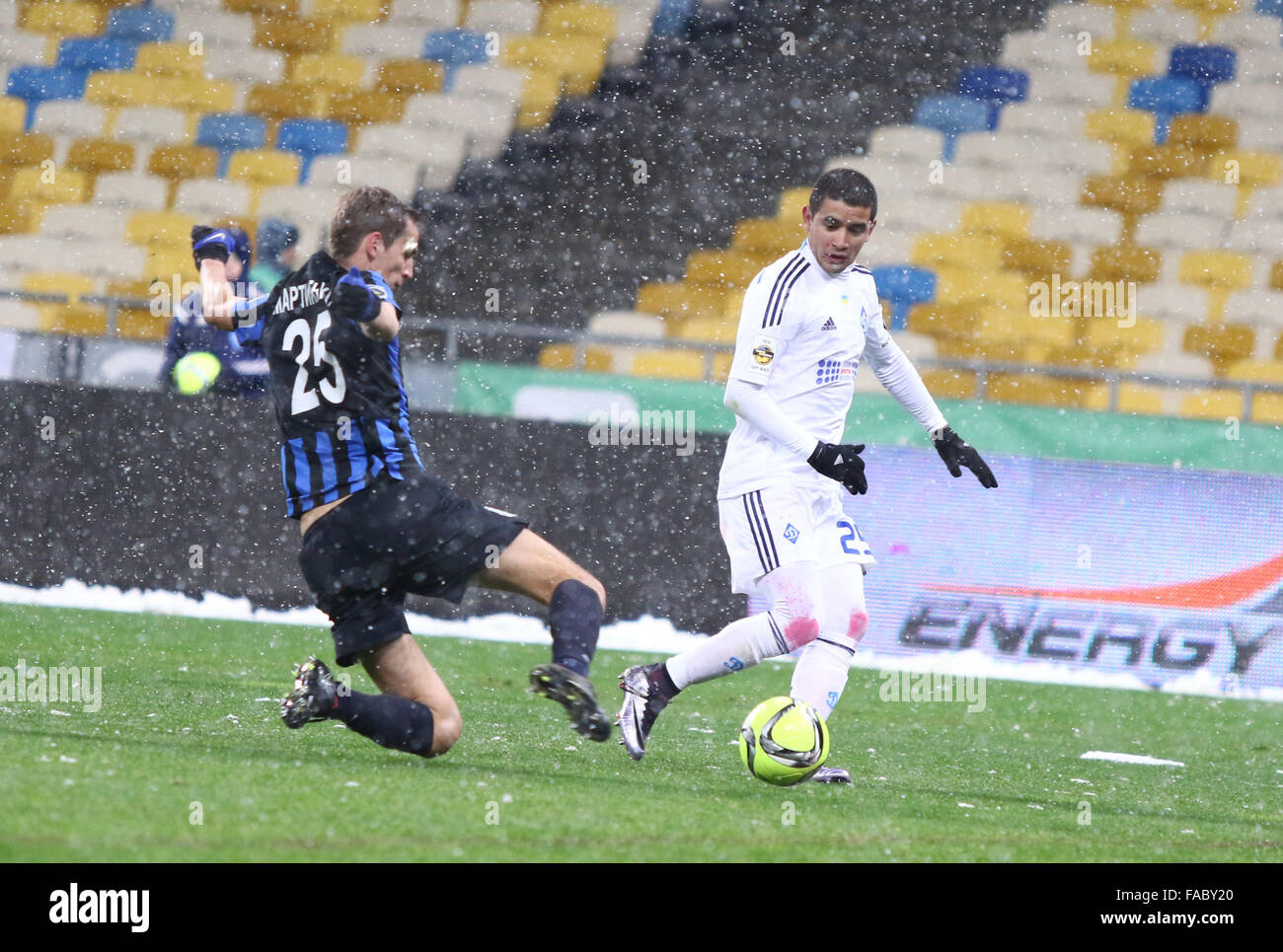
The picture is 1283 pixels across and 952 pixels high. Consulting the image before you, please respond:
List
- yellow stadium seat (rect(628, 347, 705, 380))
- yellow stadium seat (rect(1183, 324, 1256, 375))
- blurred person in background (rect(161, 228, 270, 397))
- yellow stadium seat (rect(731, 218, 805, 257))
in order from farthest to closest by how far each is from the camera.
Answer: yellow stadium seat (rect(731, 218, 805, 257))
yellow stadium seat (rect(1183, 324, 1256, 375))
yellow stadium seat (rect(628, 347, 705, 380))
blurred person in background (rect(161, 228, 270, 397))

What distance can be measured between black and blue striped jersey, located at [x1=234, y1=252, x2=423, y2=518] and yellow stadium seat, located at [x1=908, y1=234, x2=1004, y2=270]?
913cm

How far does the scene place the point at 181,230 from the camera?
44.2ft

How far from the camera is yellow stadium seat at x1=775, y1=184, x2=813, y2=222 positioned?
13531 mm

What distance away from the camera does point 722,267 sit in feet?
43.3

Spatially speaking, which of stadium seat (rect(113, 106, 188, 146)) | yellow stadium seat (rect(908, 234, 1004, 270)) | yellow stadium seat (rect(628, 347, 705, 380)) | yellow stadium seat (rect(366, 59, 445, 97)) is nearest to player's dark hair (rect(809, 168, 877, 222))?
yellow stadium seat (rect(628, 347, 705, 380))

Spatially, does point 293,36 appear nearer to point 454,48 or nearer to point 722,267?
point 454,48

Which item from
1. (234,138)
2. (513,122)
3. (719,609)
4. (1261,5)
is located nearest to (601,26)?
(513,122)

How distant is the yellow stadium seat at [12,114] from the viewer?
46.8 ft

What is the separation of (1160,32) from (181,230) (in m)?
8.73

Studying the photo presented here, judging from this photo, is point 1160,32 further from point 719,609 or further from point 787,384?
point 787,384

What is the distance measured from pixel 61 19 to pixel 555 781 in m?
12.2

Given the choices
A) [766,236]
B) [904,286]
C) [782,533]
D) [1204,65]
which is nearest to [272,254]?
[766,236]

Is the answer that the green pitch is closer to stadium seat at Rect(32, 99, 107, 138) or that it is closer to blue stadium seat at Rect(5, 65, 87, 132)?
stadium seat at Rect(32, 99, 107, 138)

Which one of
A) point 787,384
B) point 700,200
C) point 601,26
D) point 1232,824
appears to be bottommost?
point 1232,824
